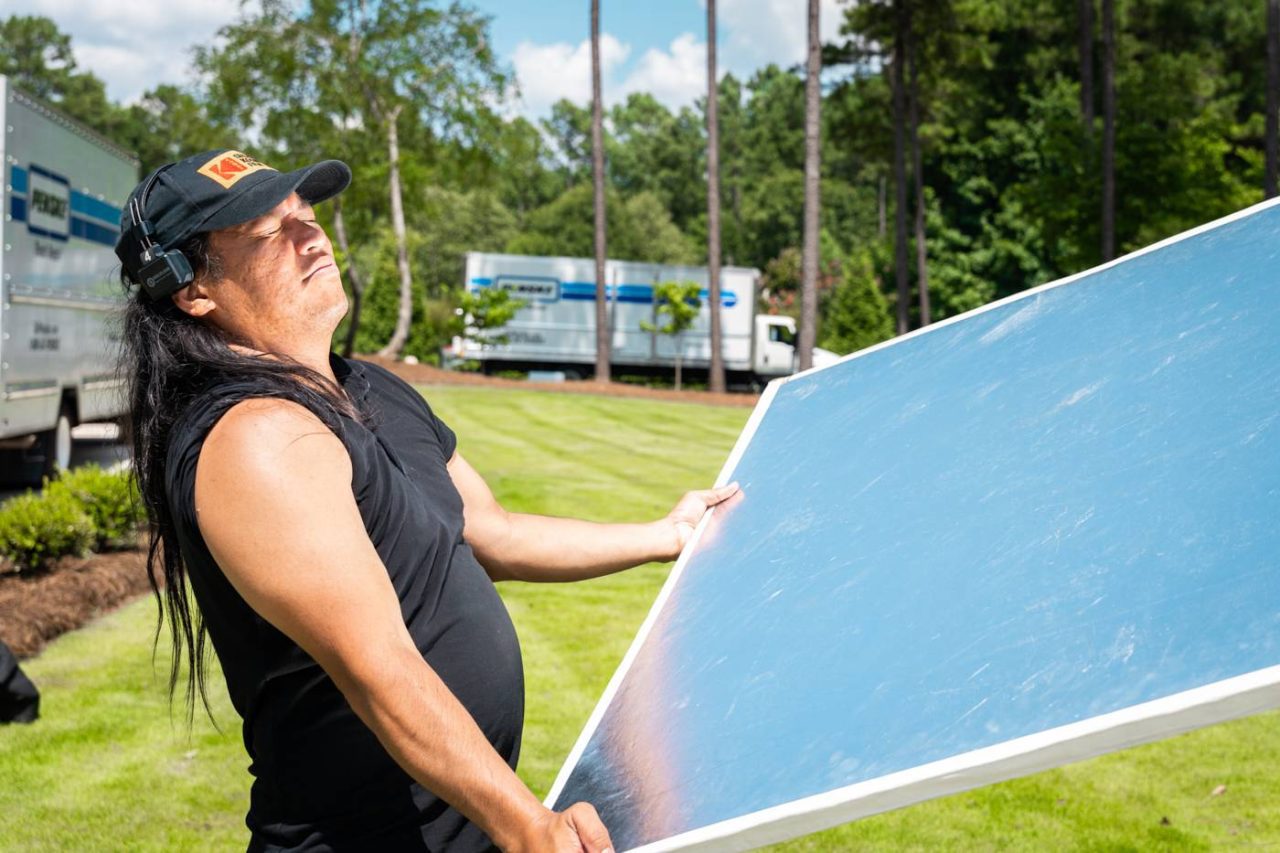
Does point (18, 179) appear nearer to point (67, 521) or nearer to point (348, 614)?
point (67, 521)

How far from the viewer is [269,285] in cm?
192

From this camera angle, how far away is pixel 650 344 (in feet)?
130

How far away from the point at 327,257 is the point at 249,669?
63cm

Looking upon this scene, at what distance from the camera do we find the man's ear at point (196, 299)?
190 cm

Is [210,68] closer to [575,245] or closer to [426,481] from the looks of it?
[575,245]

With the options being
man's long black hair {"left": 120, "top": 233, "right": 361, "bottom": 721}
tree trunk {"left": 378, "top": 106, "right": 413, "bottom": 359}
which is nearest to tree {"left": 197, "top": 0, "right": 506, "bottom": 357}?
tree trunk {"left": 378, "top": 106, "right": 413, "bottom": 359}

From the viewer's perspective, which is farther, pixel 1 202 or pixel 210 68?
pixel 210 68

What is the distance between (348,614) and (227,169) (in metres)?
0.75

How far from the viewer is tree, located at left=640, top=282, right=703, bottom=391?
3753cm

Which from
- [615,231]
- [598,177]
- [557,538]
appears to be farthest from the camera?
[615,231]

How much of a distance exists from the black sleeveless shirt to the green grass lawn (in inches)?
125

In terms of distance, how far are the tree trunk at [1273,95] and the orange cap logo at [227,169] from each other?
27.2m

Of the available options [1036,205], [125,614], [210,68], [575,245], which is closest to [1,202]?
[125,614]

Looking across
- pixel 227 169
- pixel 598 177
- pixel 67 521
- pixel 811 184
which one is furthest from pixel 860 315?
pixel 227 169
